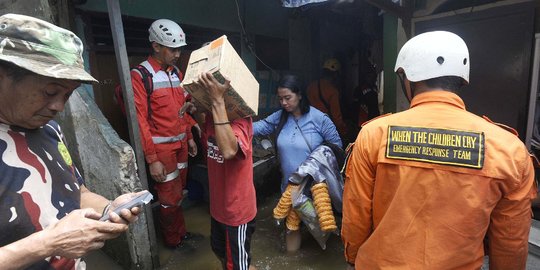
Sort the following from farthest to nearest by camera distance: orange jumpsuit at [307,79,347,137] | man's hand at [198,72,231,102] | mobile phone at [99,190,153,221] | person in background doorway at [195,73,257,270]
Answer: orange jumpsuit at [307,79,347,137] → person in background doorway at [195,73,257,270] → man's hand at [198,72,231,102] → mobile phone at [99,190,153,221]

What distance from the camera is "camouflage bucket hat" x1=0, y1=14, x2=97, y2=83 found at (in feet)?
3.78

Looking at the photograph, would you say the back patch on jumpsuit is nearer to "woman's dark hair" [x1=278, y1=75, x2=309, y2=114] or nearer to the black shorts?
the black shorts

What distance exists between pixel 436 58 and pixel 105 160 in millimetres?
2908

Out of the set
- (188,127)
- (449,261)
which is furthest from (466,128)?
(188,127)

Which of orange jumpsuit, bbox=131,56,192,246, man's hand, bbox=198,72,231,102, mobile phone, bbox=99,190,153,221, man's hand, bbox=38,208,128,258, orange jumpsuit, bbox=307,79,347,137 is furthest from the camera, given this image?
orange jumpsuit, bbox=307,79,347,137

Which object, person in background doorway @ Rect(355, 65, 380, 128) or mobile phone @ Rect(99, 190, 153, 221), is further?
person in background doorway @ Rect(355, 65, 380, 128)

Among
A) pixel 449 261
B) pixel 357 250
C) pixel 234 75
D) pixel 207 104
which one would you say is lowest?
pixel 357 250

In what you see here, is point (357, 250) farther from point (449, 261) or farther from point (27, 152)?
point (27, 152)

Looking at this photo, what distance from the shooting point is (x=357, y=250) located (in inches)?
79.1

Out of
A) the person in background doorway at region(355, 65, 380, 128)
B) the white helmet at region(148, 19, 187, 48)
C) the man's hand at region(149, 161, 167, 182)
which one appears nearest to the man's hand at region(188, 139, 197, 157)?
the man's hand at region(149, 161, 167, 182)

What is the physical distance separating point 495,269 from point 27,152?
2.38 meters

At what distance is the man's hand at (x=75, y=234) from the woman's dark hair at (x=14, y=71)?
561 millimetres

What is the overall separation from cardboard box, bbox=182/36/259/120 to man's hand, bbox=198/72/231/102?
0.03 meters

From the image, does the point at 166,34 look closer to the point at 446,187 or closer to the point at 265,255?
the point at 265,255
